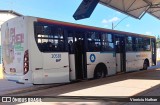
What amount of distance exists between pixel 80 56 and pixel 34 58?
3.15 m

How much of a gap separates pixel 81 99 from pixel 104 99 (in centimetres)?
77

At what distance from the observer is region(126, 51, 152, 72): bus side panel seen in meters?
18.4

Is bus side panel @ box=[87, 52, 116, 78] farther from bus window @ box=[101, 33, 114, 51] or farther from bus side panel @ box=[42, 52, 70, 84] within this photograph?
bus side panel @ box=[42, 52, 70, 84]

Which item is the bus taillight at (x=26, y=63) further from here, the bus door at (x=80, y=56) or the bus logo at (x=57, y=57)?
the bus door at (x=80, y=56)

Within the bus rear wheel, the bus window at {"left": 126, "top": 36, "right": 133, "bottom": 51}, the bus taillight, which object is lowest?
the bus rear wheel

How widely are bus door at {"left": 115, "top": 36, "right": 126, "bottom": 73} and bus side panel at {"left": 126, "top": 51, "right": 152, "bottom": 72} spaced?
48cm

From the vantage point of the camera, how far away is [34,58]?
11242mm

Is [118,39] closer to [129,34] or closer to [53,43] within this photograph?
[129,34]

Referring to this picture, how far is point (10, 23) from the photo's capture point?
476 inches

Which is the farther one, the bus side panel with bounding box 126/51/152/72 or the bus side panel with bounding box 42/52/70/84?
the bus side panel with bounding box 126/51/152/72

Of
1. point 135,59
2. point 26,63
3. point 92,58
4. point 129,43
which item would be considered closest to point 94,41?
point 92,58

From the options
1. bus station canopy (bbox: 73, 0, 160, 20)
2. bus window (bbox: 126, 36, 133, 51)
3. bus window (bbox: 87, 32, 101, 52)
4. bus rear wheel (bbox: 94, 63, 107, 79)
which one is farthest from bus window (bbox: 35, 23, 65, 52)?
bus window (bbox: 126, 36, 133, 51)

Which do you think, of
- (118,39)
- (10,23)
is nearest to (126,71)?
(118,39)

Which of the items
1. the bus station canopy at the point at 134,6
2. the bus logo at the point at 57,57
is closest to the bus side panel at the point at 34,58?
the bus logo at the point at 57,57
